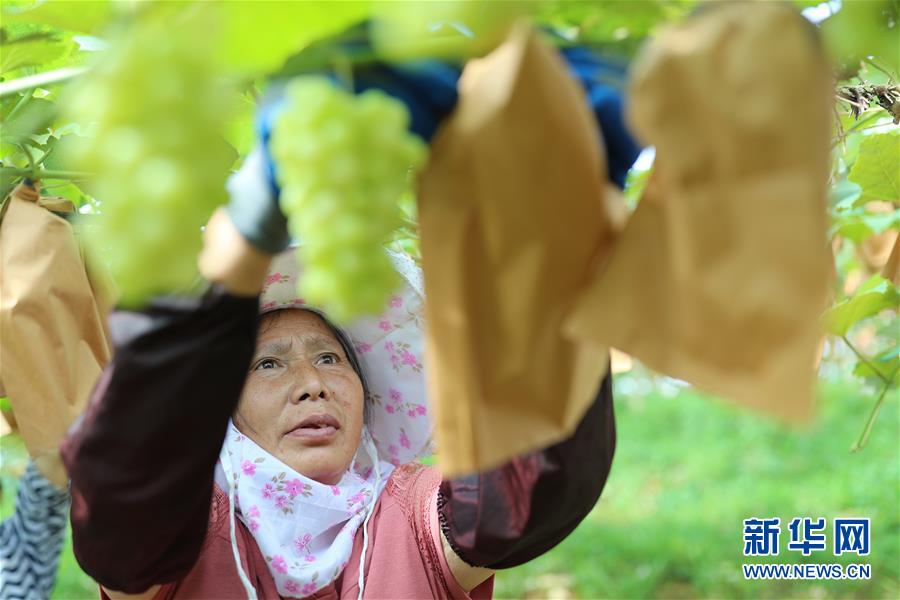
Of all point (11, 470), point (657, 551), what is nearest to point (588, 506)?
point (11, 470)

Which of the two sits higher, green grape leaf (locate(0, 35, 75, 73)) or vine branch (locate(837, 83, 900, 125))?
green grape leaf (locate(0, 35, 75, 73))

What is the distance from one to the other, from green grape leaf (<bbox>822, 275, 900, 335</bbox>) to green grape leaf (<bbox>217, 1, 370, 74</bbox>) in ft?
2.83

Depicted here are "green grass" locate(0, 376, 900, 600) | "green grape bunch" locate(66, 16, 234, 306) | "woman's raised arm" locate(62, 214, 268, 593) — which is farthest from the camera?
"green grass" locate(0, 376, 900, 600)

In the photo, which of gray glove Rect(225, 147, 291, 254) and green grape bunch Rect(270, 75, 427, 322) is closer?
green grape bunch Rect(270, 75, 427, 322)

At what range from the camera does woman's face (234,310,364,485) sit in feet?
3.66

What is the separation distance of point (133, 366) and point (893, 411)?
13.7ft

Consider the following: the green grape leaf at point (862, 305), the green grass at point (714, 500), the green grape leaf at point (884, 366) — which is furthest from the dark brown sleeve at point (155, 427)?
the green grass at point (714, 500)

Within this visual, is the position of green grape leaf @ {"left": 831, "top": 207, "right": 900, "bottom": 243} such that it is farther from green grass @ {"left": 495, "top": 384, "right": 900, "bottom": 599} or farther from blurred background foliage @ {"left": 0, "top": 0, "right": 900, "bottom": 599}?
green grass @ {"left": 495, "top": 384, "right": 900, "bottom": 599}

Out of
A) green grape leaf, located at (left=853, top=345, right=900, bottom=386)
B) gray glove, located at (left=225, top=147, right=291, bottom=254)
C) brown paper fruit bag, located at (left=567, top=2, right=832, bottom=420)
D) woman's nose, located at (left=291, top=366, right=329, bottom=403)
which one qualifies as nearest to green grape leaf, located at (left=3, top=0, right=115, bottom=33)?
gray glove, located at (left=225, top=147, right=291, bottom=254)

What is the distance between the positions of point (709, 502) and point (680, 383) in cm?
262

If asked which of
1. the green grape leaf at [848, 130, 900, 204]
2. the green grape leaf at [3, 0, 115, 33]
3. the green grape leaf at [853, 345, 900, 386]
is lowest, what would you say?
the green grape leaf at [853, 345, 900, 386]

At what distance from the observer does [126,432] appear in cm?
68

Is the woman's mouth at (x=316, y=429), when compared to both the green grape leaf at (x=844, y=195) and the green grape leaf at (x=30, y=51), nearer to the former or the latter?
the green grape leaf at (x=30, y=51)

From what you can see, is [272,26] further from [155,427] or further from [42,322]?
[42,322]
